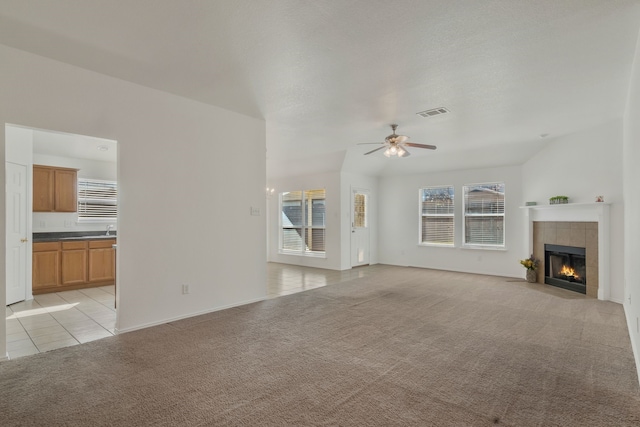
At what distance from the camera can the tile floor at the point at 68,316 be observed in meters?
3.46

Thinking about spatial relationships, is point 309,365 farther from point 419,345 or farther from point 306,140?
point 306,140

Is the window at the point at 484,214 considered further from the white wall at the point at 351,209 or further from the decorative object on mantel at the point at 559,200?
the white wall at the point at 351,209

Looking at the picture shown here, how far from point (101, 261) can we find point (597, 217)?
28.7 ft

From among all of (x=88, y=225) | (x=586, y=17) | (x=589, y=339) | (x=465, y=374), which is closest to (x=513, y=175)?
(x=589, y=339)

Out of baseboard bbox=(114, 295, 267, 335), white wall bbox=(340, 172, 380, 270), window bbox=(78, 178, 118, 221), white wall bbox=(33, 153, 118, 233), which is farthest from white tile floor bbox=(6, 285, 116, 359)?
white wall bbox=(340, 172, 380, 270)

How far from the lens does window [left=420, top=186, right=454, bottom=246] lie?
26.8ft

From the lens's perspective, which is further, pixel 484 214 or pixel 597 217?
pixel 484 214

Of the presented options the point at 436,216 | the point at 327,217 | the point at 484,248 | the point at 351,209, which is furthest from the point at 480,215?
the point at 327,217

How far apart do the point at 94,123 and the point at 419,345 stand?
4.09 m

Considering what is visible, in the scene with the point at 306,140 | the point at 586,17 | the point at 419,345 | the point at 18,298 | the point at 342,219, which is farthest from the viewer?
the point at 342,219

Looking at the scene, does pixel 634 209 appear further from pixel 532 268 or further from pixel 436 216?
pixel 436 216

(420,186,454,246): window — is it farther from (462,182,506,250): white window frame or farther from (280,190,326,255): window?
(280,190,326,255): window

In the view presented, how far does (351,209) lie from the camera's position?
27.6 feet

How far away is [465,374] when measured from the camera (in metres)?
2.71
